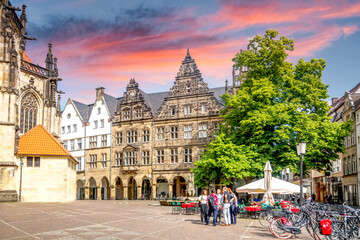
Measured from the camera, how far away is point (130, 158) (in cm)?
5047

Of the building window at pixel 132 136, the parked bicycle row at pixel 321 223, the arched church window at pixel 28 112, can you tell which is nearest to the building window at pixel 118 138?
the building window at pixel 132 136

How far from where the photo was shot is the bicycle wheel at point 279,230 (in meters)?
12.9

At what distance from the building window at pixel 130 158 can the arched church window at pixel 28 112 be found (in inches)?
541

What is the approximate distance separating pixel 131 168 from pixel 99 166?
6.29 metres

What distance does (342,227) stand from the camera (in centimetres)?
A: 1120

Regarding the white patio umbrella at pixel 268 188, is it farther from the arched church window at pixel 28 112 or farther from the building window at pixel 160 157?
the building window at pixel 160 157

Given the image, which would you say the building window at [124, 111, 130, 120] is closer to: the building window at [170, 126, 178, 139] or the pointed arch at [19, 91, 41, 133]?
the building window at [170, 126, 178, 139]

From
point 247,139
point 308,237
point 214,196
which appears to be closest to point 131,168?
point 247,139

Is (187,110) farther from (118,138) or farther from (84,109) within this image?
(84,109)

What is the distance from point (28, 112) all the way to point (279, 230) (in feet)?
111

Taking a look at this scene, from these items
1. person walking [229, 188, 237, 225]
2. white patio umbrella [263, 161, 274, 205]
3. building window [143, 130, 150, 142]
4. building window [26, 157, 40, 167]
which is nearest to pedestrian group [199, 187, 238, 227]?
person walking [229, 188, 237, 225]

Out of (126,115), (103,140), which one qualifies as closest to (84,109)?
(103,140)

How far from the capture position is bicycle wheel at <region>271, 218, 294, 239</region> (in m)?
12.9

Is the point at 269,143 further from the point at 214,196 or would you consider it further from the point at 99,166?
the point at 99,166
